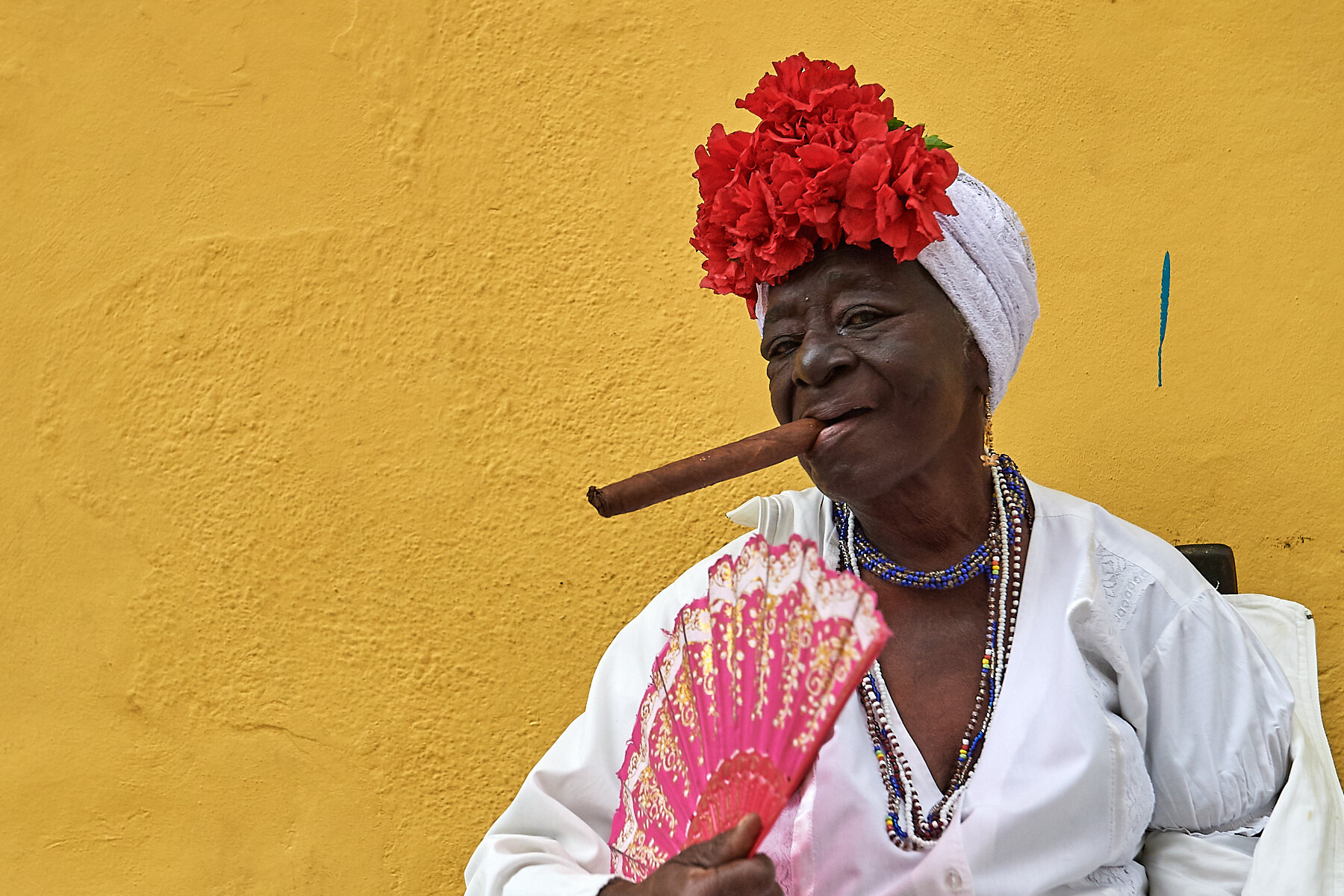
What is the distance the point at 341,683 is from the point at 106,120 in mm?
1094

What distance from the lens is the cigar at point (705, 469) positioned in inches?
51.6

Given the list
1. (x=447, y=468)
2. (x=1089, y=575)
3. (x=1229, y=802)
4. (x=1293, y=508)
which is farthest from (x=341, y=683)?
(x=1293, y=508)

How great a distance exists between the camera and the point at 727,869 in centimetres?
124

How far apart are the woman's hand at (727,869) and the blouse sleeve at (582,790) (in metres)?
0.35

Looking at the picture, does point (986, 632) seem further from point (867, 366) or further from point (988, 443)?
point (867, 366)

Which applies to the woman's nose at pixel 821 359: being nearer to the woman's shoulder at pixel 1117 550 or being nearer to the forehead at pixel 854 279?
the forehead at pixel 854 279

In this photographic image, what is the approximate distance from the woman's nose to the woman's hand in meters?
0.60

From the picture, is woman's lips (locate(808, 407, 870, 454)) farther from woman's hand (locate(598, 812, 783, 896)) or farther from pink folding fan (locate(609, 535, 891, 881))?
woman's hand (locate(598, 812, 783, 896))

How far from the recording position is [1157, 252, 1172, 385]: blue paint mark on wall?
2.22 metres

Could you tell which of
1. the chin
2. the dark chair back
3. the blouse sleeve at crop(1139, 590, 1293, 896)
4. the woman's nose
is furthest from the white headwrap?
the dark chair back

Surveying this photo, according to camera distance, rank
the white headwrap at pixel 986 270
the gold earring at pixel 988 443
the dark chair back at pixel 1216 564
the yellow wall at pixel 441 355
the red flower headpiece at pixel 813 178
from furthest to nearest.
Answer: the yellow wall at pixel 441 355 < the dark chair back at pixel 1216 564 < the gold earring at pixel 988 443 < the white headwrap at pixel 986 270 < the red flower headpiece at pixel 813 178

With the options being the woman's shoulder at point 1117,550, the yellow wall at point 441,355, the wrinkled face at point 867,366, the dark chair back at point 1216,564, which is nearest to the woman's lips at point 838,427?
the wrinkled face at point 867,366

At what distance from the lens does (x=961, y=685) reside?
5.62ft

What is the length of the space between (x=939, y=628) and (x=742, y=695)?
53 centimetres
